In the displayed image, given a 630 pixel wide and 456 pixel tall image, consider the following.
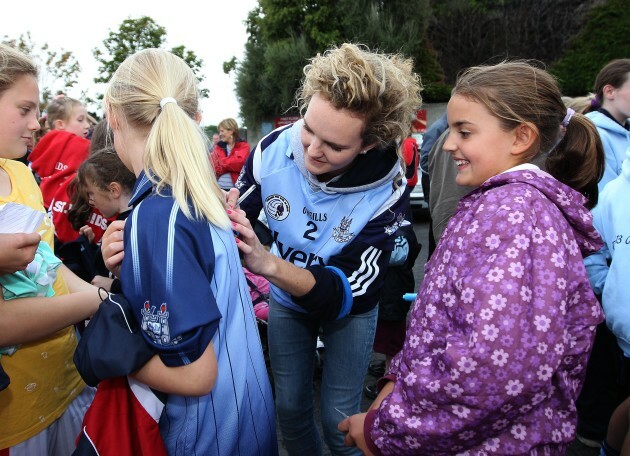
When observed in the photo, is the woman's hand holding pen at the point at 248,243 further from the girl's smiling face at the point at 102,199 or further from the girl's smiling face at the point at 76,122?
the girl's smiling face at the point at 76,122

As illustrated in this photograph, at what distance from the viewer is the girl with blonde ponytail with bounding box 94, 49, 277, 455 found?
4.19 ft

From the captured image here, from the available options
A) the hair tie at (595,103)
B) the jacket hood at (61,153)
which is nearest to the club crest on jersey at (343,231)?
the jacket hood at (61,153)

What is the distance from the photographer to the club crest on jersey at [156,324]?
1.27 m

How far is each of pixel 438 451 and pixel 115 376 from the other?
834 millimetres

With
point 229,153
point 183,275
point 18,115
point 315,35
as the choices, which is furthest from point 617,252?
point 315,35

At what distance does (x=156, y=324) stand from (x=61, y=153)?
116 inches

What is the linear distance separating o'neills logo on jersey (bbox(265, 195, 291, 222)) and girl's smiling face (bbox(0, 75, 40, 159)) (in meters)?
0.91

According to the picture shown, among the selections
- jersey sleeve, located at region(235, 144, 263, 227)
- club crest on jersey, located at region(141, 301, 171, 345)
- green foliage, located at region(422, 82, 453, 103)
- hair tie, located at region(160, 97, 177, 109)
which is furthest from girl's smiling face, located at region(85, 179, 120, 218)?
green foliage, located at region(422, 82, 453, 103)

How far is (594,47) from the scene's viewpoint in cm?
1994

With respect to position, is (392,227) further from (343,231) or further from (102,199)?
(102,199)

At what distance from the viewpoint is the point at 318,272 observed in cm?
197

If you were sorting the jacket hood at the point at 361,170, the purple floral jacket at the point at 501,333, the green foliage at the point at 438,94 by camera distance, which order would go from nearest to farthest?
the purple floral jacket at the point at 501,333 → the jacket hood at the point at 361,170 → the green foliage at the point at 438,94

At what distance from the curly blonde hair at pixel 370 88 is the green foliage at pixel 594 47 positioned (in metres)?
19.8

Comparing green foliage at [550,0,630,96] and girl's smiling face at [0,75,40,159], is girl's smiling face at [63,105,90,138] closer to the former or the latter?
girl's smiling face at [0,75,40,159]
